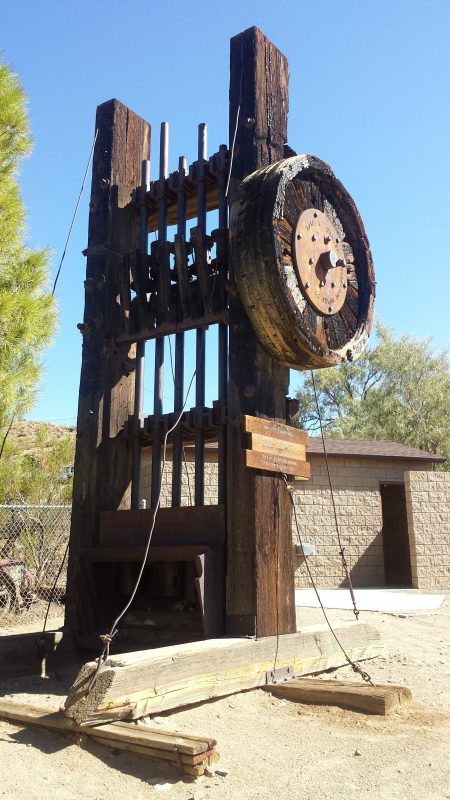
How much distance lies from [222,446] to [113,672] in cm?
218

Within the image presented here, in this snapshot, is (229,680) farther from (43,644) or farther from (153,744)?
(43,644)

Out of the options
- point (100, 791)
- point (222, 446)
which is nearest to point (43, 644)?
point (222, 446)

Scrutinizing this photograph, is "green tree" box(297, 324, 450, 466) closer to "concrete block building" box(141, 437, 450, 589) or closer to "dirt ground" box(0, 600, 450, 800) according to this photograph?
"concrete block building" box(141, 437, 450, 589)

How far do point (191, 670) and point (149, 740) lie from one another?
33.9 inches

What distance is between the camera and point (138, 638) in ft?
18.1

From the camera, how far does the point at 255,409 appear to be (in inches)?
213

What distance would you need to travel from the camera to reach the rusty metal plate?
573 centimetres

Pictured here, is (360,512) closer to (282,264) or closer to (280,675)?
(280,675)

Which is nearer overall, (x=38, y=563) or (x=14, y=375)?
(x=14, y=375)

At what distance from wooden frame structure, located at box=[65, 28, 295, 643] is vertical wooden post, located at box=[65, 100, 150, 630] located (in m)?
0.01

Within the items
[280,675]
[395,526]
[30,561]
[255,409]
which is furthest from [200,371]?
[395,526]

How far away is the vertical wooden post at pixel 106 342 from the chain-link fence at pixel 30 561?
3.19 m

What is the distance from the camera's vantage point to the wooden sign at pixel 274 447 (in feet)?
17.0

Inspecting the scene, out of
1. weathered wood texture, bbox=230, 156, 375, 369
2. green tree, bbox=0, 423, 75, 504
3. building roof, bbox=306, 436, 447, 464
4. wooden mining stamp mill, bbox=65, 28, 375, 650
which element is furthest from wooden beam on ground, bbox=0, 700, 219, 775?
building roof, bbox=306, 436, 447, 464
